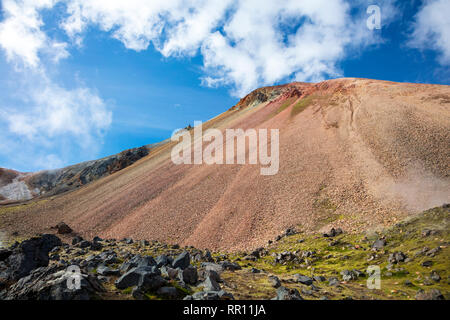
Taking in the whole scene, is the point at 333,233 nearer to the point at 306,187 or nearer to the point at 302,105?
the point at 306,187

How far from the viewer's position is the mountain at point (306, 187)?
2202 centimetres

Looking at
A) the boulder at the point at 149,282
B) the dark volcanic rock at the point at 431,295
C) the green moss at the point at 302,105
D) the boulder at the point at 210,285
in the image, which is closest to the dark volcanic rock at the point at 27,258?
the boulder at the point at 149,282

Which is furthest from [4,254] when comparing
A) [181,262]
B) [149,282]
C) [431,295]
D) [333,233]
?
[333,233]

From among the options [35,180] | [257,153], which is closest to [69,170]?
[35,180]

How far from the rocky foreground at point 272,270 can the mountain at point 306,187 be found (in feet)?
9.79

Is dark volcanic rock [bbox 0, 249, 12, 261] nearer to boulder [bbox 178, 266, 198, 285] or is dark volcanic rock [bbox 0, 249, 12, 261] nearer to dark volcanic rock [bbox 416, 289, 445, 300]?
boulder [bbox 178, 266, 198, 285]

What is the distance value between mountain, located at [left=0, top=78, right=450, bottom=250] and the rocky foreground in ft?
9.79

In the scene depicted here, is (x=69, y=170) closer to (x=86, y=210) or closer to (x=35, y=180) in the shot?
(x=35, y=180)

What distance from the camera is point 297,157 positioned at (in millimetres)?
33438

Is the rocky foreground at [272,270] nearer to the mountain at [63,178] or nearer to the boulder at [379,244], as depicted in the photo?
the boulder at [379,244]

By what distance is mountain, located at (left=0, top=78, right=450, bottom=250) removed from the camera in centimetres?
2202

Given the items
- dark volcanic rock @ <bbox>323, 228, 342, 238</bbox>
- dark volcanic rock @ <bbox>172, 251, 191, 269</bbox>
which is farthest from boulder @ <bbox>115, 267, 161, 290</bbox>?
dark volcanic rock @ <bbox>323, 228, 342, 238</bbox>

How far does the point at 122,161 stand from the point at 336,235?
63.5 m

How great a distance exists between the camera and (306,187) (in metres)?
26.9
